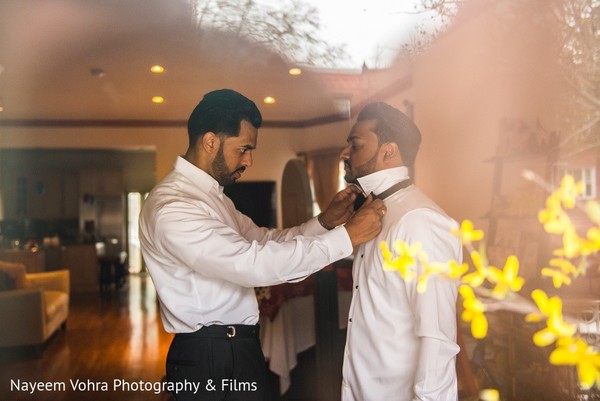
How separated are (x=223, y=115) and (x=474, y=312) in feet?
2.99

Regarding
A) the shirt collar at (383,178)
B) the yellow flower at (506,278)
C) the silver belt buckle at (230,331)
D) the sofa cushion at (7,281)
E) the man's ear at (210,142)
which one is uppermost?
the man's ear at (210,142)

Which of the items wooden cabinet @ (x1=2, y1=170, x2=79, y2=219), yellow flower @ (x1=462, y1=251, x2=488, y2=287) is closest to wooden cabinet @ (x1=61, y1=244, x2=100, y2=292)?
wooden cabinet @ (x1=2, y1=170, x2=79, y2=219)

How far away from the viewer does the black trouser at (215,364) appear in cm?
172

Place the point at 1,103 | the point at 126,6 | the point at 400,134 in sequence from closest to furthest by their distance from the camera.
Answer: the point at 400,134 → the point at 126,6 → the point at 1,103

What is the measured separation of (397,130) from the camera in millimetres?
1643

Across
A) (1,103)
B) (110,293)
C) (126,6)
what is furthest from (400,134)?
(110,293)

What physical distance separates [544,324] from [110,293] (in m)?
7.76

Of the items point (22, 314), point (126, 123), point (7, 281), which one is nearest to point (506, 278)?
point (126, 123)

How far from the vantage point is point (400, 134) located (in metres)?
1.64

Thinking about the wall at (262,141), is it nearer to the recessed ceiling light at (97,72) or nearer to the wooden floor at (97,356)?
the recessed ceiling light at (97,72)

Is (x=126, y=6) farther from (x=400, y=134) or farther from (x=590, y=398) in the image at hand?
(x=590, y=398)

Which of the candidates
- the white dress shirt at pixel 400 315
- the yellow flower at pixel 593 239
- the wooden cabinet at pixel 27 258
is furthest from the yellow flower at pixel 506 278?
the wooden cabinet at pixel 27 258

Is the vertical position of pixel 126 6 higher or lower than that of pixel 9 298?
higher

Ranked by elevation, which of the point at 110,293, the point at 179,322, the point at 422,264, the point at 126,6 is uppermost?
the point at 126,6
